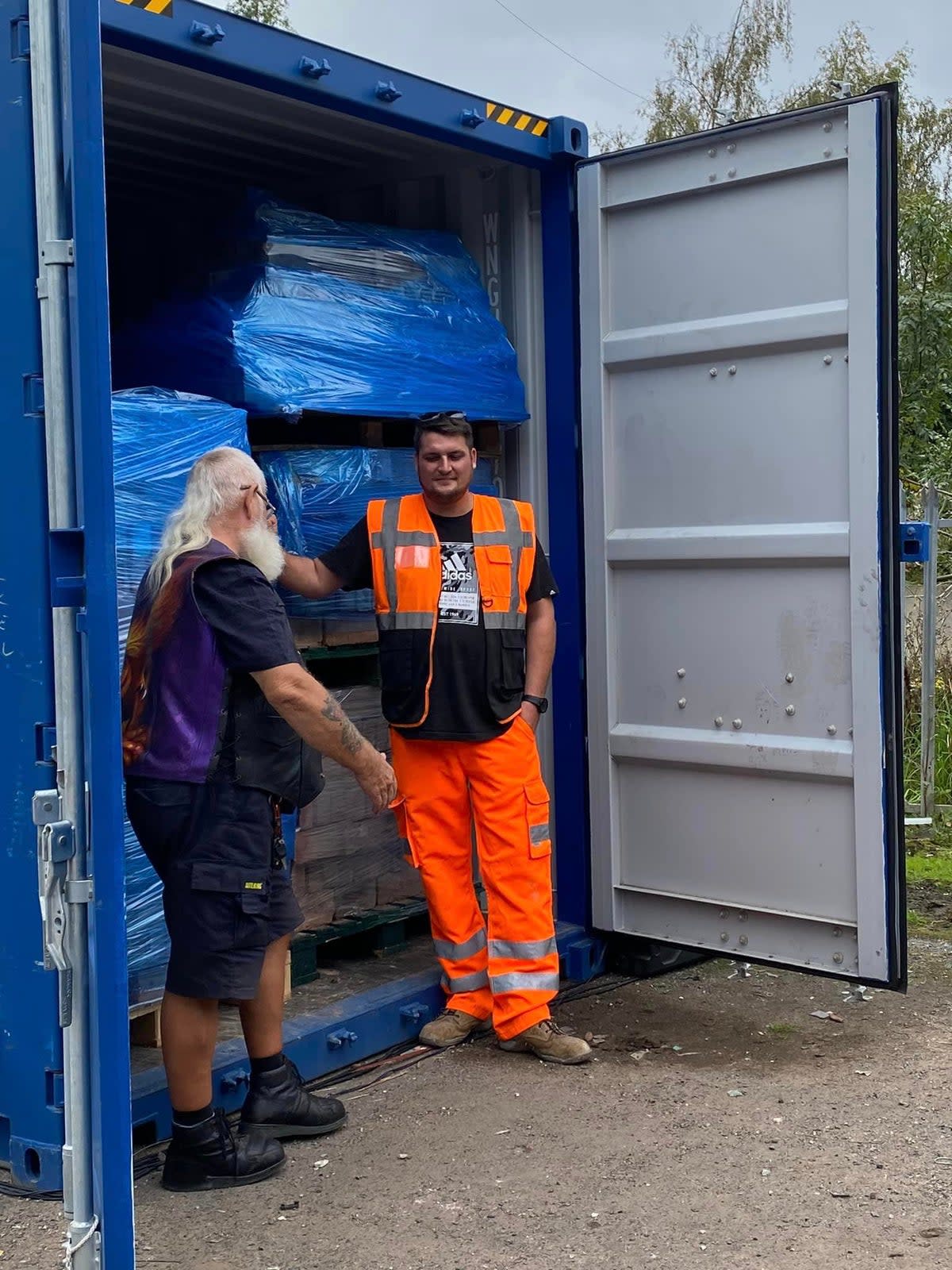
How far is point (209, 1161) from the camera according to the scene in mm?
3643

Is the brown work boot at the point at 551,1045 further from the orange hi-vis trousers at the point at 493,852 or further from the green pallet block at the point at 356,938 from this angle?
the green pallet block at the point at 356,938

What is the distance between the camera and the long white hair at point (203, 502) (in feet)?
11.8

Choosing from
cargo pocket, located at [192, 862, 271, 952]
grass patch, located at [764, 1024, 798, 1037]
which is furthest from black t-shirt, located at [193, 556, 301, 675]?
grass patch, located at [764, 1024, 798, 1037]

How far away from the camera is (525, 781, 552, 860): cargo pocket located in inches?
179

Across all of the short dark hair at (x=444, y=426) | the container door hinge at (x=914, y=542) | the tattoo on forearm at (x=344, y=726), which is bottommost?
the tattoo on forearm at (x=344, y=726)

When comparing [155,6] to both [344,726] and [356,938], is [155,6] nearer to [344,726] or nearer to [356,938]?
[344,726]

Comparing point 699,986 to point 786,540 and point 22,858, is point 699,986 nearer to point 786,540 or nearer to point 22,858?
point 786,540

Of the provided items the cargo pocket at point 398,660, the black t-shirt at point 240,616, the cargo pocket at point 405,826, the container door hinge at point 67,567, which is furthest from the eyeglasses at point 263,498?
the cargo pocket at point 405,826

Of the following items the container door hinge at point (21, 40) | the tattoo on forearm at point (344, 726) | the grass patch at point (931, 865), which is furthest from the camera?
the grass patch at point (931, 865)

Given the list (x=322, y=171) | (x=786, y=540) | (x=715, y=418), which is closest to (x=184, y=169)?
(x=322, y=171)

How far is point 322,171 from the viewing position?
5496mm

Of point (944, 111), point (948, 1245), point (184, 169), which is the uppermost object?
point (944, 111)

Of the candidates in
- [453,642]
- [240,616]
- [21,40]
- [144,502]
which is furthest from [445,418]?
[21,40]

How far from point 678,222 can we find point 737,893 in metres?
2.19
